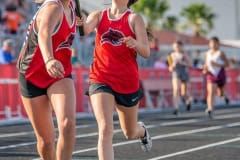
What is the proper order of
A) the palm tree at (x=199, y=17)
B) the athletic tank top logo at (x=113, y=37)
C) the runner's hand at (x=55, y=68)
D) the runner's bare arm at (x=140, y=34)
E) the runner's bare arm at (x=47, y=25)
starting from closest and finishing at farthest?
the runner's hand at (x=55, y=68) → the runner's bare arm at (x=47, y=25) → the runner's bare arm at (x=140, y=34) → the athletic tank top logo at (x=113, y=37) → the palm tree at (x=199, y=17)

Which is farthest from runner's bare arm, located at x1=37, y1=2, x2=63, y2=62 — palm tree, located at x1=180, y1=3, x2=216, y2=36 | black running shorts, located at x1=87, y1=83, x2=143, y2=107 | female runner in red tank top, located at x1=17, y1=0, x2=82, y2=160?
palm tree, located at x1=180, y1=3, x2=216, y2=36

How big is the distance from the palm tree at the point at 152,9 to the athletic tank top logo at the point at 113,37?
246 feet

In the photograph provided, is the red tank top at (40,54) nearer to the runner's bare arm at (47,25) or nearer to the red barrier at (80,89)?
the runner's bare arm at (47,25)

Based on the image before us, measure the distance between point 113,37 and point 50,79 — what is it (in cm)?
104

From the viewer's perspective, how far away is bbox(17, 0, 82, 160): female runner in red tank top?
7164 millimetres

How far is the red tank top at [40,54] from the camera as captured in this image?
287 inches

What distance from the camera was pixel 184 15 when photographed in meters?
84.3

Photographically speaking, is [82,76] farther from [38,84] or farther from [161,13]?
[161,13]

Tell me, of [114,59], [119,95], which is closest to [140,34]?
[114,59]

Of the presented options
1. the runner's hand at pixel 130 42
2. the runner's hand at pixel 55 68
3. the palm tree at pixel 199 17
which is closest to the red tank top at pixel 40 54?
the runner's hand at pixel 55 68

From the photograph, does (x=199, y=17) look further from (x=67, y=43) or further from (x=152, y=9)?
(x=67, y=43)

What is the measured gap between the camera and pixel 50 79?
7.36m

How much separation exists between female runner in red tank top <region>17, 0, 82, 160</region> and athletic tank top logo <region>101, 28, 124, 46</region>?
72cm

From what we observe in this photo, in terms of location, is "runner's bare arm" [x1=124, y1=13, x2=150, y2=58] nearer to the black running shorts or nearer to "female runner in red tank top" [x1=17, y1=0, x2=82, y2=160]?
the black running shorts
